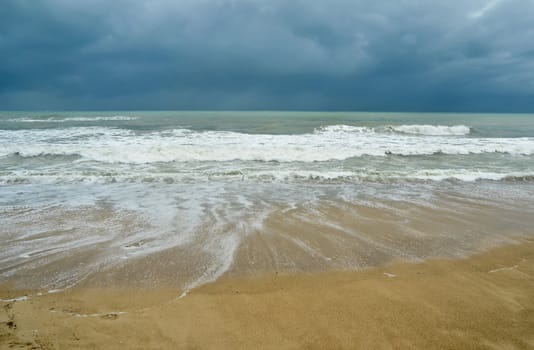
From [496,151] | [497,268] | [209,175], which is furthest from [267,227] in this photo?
[496,151]

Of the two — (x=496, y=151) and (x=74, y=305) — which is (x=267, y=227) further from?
(x=496, y=151)

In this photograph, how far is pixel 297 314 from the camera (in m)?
3.12

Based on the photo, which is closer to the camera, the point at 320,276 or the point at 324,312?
the point at 324,312

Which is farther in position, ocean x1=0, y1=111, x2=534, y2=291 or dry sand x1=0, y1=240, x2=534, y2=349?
ocean x1=0, y1=111, x2=534, y2=291

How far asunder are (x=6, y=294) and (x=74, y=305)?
952mm

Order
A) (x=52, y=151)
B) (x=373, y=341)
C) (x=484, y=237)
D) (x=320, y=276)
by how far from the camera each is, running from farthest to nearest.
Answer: (x=52, y=151), (x=484, y=237), (x=320, y=276), (x=373, y=341)

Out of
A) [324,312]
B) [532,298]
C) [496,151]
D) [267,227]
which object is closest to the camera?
[324,312]

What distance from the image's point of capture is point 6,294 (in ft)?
11.7

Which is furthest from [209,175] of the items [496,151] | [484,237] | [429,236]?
[496,151]

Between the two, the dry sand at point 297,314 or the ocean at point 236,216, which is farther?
the ocean at point 236,216

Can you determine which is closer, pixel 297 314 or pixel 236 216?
pixel 297 314

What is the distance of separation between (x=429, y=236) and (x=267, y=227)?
279 centimetres

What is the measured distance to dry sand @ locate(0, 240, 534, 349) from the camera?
108 inches

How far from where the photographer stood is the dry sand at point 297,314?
2.74 meters
